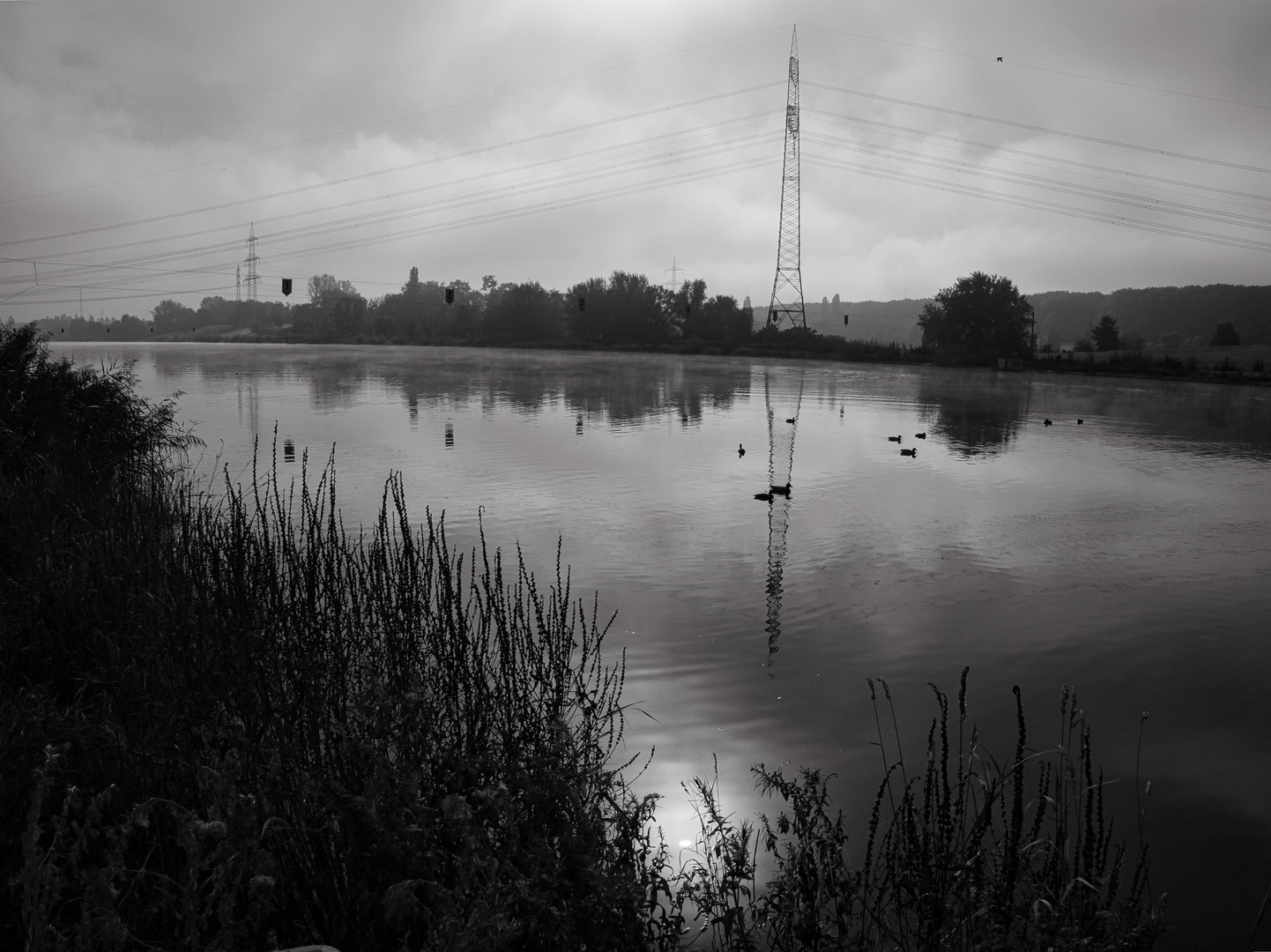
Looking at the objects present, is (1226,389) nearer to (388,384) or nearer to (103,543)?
(388,384)

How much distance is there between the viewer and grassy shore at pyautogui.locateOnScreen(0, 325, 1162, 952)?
9.22 feet

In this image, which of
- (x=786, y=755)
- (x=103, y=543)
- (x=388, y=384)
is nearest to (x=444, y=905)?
(x=786, y=755)

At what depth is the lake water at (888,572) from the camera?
16.4 ft

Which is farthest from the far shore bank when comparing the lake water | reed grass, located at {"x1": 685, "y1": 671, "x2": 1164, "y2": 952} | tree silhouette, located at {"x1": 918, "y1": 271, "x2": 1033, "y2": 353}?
reed grass, located at {"x1": 685, "y1": 671, "x2": 1164, "y2": 952}

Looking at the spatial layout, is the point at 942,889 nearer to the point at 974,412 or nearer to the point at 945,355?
the point at 974,412

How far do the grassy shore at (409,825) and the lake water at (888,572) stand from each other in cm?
45

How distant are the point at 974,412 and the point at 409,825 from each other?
88.0 ft

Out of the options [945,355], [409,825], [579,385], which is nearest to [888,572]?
[409,825]

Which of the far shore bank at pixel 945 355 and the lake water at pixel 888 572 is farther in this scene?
the far shore bank at pixel 945 355

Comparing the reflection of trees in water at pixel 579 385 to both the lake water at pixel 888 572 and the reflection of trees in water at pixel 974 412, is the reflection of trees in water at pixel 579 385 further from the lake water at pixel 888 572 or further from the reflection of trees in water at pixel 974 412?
the reflection of trees in water at pixel 974 412

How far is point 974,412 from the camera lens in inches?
1076

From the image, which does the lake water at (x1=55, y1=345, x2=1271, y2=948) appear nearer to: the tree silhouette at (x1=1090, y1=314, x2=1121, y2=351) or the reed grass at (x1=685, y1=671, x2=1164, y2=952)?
the reed grass at (x1=685, y1=671, x2=1164, y2=952)

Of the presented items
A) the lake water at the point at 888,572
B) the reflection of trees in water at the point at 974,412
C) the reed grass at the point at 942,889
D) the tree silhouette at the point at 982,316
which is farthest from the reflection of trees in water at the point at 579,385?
the tree silhouette at the point at 982,316

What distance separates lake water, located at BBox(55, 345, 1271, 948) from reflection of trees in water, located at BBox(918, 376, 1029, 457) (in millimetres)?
277
